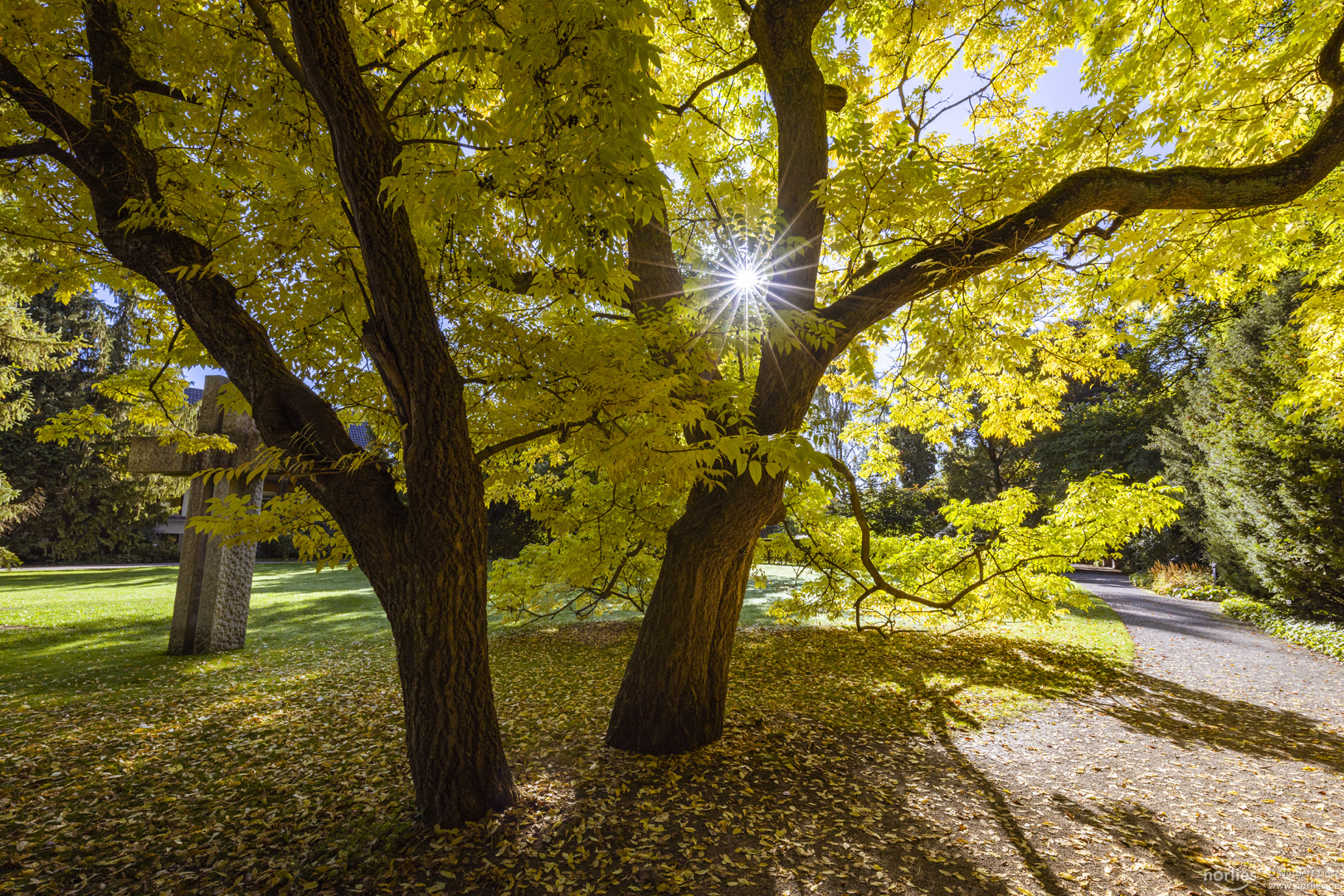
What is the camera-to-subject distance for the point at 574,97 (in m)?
2.20

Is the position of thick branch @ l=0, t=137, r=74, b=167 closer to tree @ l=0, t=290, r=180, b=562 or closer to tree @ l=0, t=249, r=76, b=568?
tree @ l=0, t=249, r=76, b=568

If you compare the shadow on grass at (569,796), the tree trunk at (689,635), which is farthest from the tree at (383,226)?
the tree trunk at (689,635)

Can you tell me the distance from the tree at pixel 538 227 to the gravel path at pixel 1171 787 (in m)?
2.07

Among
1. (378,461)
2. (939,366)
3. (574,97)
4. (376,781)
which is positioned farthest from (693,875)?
(939,366)

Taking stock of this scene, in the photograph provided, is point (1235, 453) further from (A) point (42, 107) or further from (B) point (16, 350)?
(B) point (16, 350)

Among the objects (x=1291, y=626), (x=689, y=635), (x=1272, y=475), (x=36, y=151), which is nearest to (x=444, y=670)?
(x=689, y=635)

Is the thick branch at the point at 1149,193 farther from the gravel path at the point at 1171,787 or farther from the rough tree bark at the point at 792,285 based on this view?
the gravel path at the point at 1171,787

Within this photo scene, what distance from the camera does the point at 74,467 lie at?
62.6 ft

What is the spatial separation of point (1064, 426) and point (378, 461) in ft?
91.6

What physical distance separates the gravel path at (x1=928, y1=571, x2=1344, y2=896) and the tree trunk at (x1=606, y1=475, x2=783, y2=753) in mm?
1814

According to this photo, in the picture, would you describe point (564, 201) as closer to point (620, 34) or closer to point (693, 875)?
point (620, 34)

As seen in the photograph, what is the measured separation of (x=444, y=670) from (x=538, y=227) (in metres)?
2.24

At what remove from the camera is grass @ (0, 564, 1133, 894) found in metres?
2.73

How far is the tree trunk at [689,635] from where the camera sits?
154 inches
